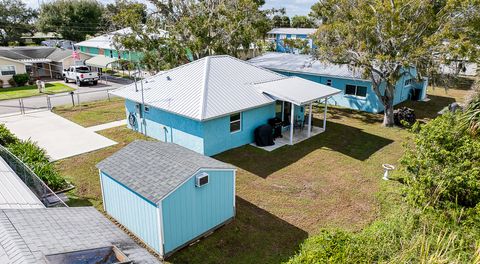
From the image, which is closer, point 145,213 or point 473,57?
point 145,213

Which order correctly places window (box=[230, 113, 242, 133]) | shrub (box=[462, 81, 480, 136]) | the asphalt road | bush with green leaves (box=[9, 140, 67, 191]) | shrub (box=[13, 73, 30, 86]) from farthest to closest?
shrub (box=[13, 73, 30, 86]) → the asphalt road → window (box=[230, 113, 242, 133]) → bush with green leaves (box=[9, 140, 67, 191]) → shrub (box=[462, 81, 480, 136])

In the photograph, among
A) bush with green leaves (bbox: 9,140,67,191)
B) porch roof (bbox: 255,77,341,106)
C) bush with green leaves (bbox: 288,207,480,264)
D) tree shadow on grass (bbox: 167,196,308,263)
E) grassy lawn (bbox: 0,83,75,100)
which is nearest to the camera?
bush with green leaves (bbox: 288,207,480,264)

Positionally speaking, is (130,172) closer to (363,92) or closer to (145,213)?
(145,213)

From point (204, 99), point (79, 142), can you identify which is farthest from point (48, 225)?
point (79, 142)

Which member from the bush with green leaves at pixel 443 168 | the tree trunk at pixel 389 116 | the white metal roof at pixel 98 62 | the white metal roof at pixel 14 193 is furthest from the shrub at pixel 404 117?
the white metal roof at pixel 98 62

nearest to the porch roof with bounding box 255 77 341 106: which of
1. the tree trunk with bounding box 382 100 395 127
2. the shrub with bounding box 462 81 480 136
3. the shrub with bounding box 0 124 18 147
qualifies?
the tree trunk with bounding box 382 100 395 127

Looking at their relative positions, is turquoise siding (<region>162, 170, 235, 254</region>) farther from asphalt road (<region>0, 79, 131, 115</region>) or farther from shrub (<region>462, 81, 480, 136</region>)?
asphalt road (<region>0, 79, 131, 115</region>)

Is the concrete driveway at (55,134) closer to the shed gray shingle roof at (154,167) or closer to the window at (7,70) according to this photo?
the shed gray shingle roof at (154,167)
